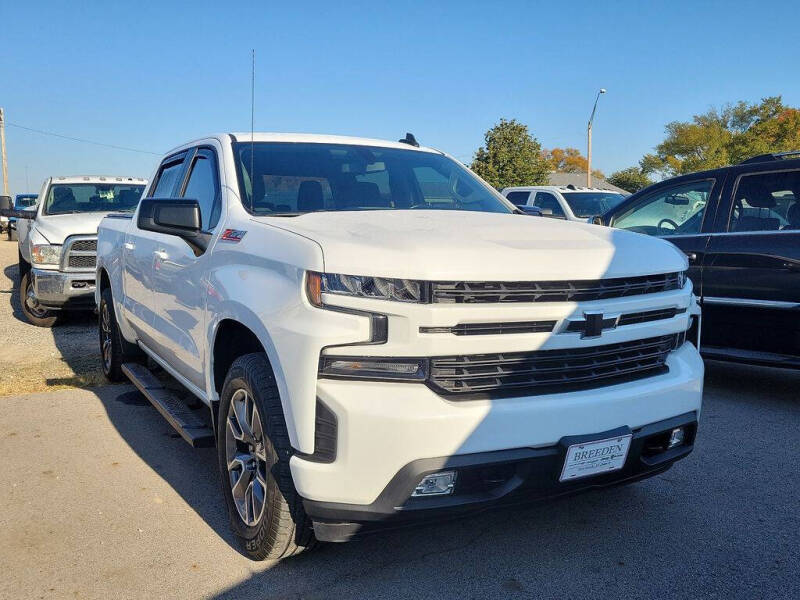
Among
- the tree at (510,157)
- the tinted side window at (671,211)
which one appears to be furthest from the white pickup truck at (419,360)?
the tree at (510,157)

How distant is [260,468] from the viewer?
120 inches

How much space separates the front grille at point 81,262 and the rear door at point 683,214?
637 cm

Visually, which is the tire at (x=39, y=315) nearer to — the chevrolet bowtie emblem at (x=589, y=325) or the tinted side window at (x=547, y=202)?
the tinted side window at (x=547, y=202)

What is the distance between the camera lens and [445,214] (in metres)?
3.73

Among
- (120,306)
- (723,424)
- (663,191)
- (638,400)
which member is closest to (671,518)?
(638,400)

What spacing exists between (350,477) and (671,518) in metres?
1.83

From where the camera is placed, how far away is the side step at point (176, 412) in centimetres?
371

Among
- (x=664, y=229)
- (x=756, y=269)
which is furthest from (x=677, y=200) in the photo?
(x=756, y=269)

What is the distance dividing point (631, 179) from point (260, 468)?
6022 centimetres

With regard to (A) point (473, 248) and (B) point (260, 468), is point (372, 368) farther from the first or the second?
(B) point (260, 468)

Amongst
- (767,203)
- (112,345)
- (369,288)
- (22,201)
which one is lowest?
(22,201)

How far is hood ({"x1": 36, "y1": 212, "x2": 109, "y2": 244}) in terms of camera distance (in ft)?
30.5

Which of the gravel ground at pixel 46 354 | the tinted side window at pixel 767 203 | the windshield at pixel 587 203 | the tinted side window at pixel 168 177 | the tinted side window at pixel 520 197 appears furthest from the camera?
the tinted side window at pixel 520 197

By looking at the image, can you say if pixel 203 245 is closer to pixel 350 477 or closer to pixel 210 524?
pixel 210 524
